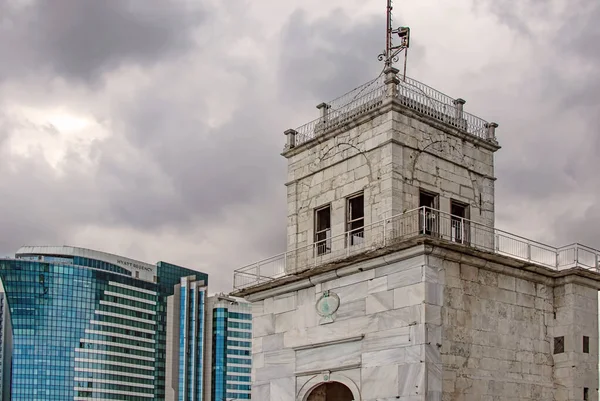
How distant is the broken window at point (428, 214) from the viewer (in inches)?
1067

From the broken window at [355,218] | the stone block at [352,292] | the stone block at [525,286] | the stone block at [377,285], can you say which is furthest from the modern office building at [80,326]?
the stone block at [525,286]

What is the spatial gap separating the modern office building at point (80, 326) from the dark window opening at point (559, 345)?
439ft

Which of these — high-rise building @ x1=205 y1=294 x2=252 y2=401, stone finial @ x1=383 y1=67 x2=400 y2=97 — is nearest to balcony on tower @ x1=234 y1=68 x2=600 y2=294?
stone finial @ x1=383 y1=67 x2=400 y2=97

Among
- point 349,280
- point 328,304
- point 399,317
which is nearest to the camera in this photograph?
point 399,317

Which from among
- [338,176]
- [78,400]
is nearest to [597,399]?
[338,176]

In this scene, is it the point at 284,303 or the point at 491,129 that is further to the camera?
the point at 491,129

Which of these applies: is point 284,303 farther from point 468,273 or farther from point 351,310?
point 468,273

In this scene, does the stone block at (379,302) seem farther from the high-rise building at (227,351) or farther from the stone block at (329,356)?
the high-rise building at (227,351)

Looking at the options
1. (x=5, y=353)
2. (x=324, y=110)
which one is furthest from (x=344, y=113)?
(x=5, y=353)

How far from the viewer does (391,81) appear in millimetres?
28188

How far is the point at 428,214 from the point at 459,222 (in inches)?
81.5

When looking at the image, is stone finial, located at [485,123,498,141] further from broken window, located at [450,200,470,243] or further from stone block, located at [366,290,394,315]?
stone block, located at [366,290,394,315]

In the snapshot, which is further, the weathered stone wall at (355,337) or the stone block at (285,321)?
the stone block at (285,321)

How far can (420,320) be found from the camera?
24188mm
